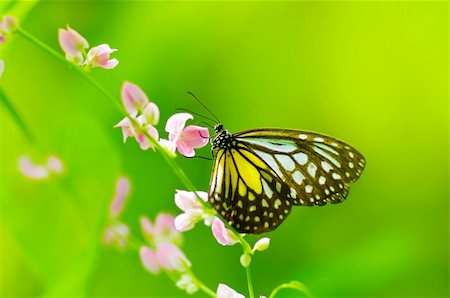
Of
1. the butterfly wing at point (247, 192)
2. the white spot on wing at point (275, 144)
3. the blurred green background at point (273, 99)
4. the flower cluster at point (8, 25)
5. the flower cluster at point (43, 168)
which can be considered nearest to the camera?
the flower cluster at point (8, 25)

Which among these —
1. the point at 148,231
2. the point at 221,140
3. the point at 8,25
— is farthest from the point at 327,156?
the point at 8,25

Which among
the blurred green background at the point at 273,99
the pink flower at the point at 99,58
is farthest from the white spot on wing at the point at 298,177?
the blurred green background at the point at 273,99

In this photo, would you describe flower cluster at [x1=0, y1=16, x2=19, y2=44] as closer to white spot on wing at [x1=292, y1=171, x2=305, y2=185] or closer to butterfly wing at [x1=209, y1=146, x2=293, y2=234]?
butterfly wing at [x1=209, y1=146, x2=293, y2=234]

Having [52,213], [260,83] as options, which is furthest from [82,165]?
[260,83]

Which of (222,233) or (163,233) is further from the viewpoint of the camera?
(163,233)

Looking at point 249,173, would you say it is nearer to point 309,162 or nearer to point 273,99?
point 309,162

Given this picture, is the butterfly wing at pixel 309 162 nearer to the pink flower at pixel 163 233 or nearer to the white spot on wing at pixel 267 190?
the white spot on wing at pixel 267 190
